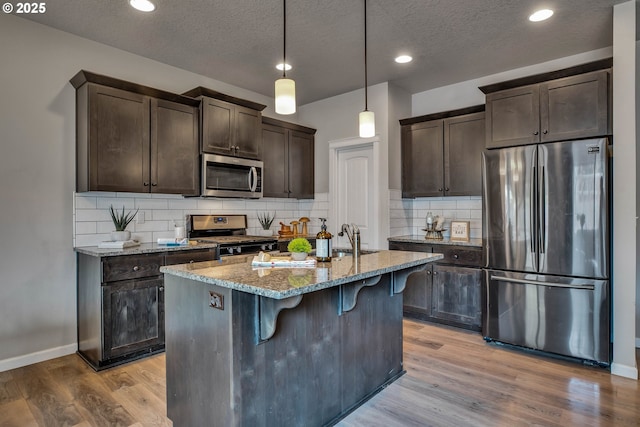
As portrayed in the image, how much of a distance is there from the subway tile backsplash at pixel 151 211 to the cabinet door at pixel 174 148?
0.35m

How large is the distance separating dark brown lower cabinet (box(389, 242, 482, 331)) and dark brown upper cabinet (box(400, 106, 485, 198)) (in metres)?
0.73

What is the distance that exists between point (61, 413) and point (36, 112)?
7.87 feet

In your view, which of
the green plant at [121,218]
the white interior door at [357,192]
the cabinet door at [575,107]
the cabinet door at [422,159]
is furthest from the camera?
the white interior door at [357,192]

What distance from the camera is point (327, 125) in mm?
5137

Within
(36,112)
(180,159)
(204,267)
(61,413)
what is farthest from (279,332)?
(36,112)

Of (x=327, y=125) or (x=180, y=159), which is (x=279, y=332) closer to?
(x=180, y=159)

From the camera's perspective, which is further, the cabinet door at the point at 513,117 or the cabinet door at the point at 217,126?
the cabinet door at the point at 217,126

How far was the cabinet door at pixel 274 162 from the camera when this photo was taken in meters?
4.65

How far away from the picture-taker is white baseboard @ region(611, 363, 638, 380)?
108 inches

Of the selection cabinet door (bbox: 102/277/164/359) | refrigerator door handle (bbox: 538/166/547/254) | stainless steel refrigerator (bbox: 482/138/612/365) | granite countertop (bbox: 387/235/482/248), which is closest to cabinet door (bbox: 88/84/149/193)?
cabinet door (bbox: 102/277/164/359)

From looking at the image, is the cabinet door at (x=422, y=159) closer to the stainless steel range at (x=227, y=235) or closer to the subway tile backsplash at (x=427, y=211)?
the subway tile backsplash at (x=427, y=211)

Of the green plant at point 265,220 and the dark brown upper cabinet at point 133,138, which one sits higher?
the dark brown upper cabinet at point 133,138

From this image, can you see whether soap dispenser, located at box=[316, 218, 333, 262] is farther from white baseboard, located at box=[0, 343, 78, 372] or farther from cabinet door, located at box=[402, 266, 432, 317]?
white baseboard, located at box=[0, 343, 78, 372]

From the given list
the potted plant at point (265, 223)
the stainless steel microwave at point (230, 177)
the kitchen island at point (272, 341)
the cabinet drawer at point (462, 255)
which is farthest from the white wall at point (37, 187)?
the cabinet drawer at point (462, 255)
